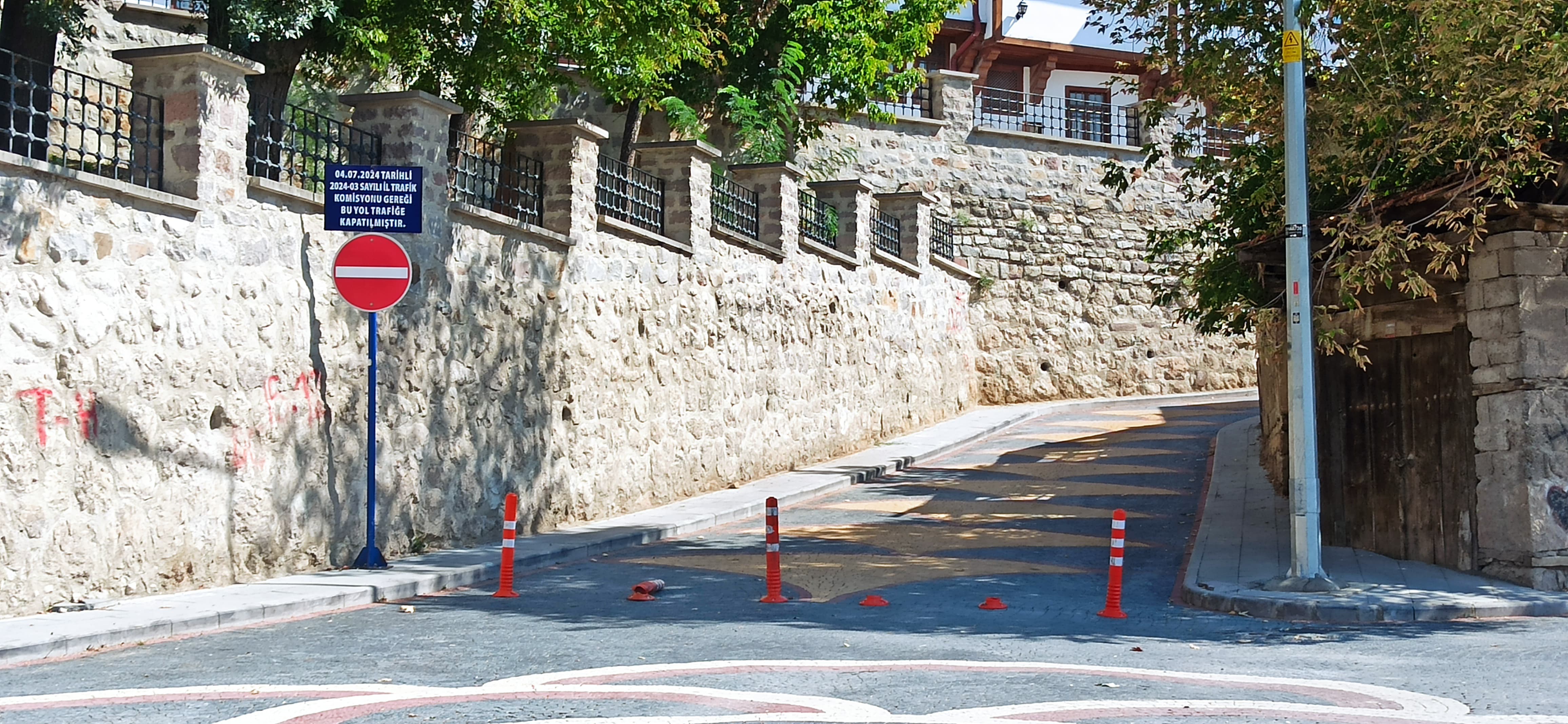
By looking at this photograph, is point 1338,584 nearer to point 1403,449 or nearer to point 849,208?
point 1403,449

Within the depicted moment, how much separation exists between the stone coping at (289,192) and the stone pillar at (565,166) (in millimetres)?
3567

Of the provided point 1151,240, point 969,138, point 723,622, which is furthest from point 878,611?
point 969,138

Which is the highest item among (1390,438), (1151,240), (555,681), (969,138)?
(969,138)

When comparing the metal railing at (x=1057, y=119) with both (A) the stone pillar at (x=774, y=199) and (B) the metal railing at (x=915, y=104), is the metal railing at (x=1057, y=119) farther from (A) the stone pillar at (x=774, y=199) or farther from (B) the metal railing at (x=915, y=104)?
(A) the stone pillar at (x=774, y=199)

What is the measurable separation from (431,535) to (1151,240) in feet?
23.2

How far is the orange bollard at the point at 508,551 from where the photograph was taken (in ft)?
35.1

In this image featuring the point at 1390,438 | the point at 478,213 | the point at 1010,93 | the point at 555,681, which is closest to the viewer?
the point at 555,681

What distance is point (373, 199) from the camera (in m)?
11.7

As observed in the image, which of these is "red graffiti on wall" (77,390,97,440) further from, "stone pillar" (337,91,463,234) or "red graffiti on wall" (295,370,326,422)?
"stone pillar" (337,91,463,234)

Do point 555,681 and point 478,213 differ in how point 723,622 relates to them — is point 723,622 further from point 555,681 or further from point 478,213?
point 478,213

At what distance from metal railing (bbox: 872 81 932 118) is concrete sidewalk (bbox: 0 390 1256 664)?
10387 mm

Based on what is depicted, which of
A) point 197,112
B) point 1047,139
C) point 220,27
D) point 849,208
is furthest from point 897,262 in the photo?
point 197,112

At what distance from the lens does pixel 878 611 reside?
33.0 ft

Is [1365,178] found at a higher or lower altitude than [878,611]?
higher
